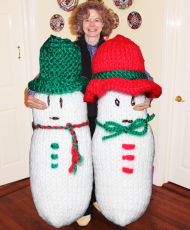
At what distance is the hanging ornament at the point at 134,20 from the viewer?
2531 millimetres

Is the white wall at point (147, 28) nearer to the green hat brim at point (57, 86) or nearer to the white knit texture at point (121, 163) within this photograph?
the white knit texture at point (121, 163)

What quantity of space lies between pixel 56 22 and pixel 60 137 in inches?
73.1

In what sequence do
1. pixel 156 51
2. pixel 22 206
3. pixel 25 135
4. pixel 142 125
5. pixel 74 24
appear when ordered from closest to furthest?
pixel 142 125 < pixel 74 24 < pixel 22 206 < pixel 156 51 < pixel 25 135

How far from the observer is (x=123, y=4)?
265 centimetres

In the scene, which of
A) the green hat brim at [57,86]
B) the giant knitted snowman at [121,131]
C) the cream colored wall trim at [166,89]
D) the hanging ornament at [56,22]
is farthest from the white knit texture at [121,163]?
the hanging ornament at [56,22]

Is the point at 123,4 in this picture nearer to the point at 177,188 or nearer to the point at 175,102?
the point at 175,102

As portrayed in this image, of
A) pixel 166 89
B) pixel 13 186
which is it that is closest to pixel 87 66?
pixel 166 89

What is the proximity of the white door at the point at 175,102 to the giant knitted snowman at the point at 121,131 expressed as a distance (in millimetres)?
1310

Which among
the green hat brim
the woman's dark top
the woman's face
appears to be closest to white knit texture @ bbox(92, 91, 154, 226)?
the green hat brim

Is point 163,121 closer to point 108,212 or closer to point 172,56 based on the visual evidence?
point 172,56

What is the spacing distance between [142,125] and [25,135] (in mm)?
1858

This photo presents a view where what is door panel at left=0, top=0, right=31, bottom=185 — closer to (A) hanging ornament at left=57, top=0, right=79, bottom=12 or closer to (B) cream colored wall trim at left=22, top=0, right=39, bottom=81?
(B) cream colored wall trim at left=22, top=0, right=39, bottom=81

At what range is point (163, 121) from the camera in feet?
8.10

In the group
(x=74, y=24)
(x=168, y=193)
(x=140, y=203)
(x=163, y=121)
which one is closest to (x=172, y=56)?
(x=163, y=121)
